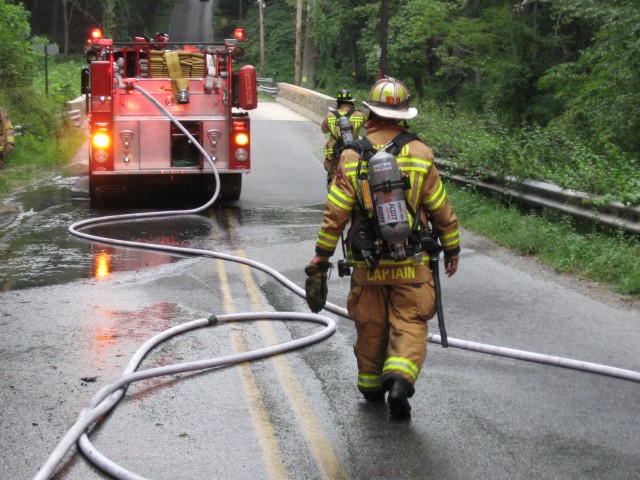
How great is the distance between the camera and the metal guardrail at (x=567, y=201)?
402 inches

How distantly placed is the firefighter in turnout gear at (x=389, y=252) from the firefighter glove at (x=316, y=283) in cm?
4

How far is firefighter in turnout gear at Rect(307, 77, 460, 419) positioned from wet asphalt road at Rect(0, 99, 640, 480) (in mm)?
336

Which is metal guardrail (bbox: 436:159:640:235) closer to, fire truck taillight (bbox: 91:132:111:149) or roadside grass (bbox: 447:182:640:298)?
roadside grass (bbox: 447:182:640:298)

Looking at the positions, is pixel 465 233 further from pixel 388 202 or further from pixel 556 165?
pixel 388 202

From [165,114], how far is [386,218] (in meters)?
9.04

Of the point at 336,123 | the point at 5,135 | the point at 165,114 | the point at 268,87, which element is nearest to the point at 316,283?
the point at 336,123

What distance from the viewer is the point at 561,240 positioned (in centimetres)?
1069

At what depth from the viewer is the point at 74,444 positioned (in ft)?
15.9

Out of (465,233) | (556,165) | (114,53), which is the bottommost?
(465,233)

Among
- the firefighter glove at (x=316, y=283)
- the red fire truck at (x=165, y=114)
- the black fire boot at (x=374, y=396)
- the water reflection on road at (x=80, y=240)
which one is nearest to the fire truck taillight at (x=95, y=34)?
the red fire truck at (x=165, y=114)

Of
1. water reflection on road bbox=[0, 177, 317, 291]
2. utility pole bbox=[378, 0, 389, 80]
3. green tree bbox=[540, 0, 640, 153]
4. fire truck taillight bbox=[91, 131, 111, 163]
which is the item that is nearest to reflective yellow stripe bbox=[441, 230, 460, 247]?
water reflection on road bbox=[0, 177, 317, 291]

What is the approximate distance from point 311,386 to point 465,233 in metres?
6.96

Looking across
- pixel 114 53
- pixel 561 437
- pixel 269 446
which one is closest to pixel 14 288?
pixel 269 446

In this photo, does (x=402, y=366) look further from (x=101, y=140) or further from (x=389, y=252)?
(x=101, y=140)
